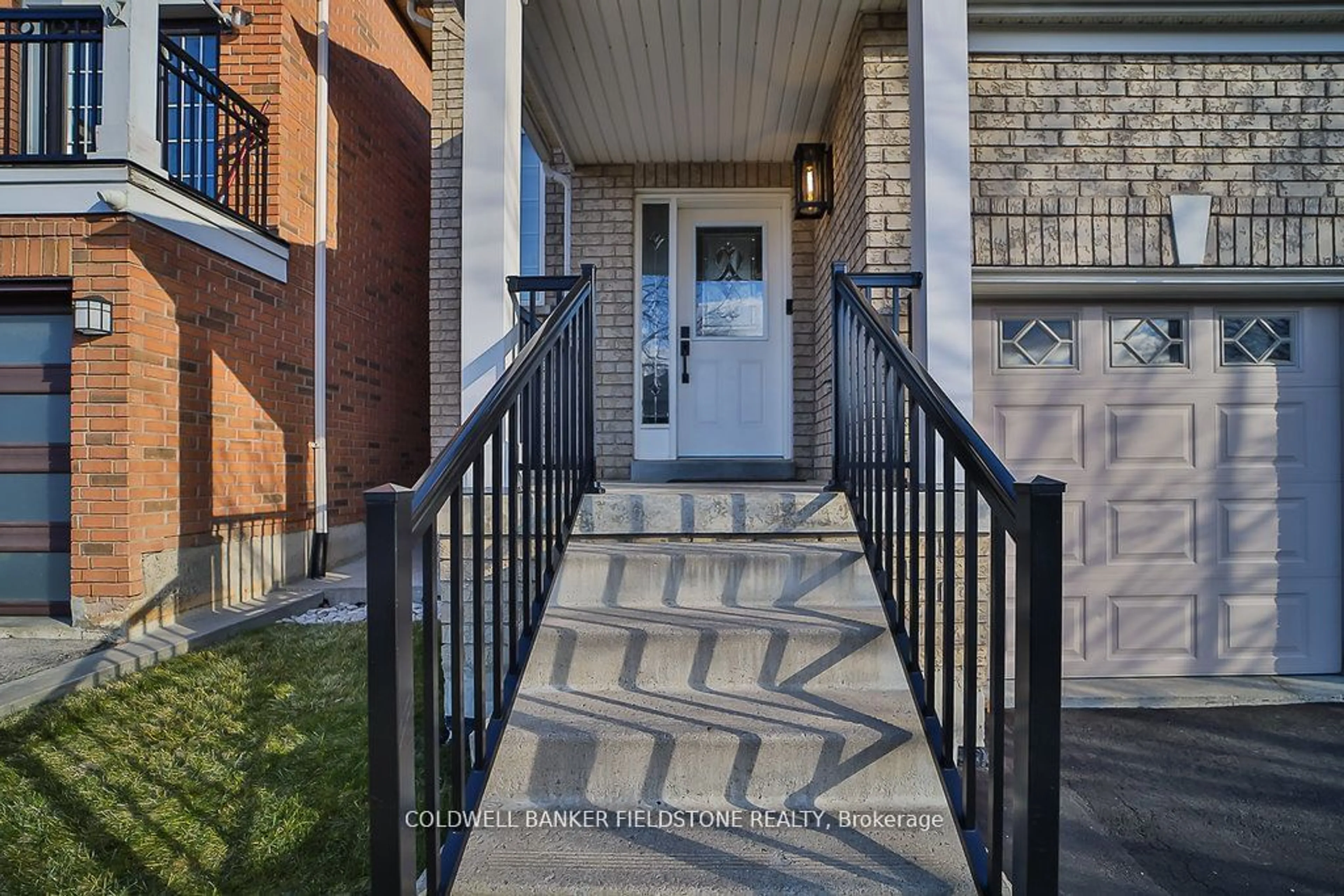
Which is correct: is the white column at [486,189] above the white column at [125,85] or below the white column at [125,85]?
below

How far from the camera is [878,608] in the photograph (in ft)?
8.05

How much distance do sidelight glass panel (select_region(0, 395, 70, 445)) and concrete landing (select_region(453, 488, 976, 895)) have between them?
348 cm

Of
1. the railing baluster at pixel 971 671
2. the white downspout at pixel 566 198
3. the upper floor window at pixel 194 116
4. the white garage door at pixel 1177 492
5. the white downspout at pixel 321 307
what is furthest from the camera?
the white downspout at pixel 321 307

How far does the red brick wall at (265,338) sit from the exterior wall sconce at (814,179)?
3.75 m

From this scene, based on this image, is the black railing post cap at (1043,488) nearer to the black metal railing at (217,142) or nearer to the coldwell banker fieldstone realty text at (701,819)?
the coldwell banker fieldstone realty text at (701,819)

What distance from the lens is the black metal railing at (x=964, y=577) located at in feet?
4.35

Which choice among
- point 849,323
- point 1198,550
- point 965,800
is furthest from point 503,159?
point 1198,550

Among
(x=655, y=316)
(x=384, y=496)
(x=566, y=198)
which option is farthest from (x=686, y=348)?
(x=384, y=496)

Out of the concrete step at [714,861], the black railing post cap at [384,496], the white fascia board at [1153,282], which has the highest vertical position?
the white fascia board at [1153,282]

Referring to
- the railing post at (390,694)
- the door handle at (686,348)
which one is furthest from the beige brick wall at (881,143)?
the railing post at (390,694)

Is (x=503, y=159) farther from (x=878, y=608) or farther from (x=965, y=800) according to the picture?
(x=965, y=800)

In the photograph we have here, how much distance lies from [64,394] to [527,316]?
2.98m

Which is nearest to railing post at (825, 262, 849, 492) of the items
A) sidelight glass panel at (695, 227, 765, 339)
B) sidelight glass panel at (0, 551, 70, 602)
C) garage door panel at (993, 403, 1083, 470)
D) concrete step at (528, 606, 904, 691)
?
concrete step at (528, 606, 904, 691)

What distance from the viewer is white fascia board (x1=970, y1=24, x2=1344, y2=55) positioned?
11.5 feet
